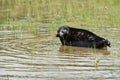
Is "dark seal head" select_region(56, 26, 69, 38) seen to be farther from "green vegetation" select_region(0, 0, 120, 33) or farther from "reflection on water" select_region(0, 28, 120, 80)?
"green vegetation" select_region(0, 0, 120, 33)

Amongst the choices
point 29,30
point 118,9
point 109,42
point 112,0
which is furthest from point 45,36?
point 112,0

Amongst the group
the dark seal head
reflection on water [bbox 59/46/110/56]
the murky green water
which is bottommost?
reflection on water [bbox 59/46/110/56]

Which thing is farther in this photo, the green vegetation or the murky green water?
the green vegetation

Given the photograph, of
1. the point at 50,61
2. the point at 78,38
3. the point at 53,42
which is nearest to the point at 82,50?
the point at 78,38

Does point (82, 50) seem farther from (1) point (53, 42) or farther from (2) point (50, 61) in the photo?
(2) point (50, 61)

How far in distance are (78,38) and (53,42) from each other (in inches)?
27.5

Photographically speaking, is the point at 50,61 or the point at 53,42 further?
the point at 53,42

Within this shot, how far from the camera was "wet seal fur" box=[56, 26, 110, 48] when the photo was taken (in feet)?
37.1

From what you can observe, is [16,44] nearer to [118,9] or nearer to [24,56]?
Result: [24,56]

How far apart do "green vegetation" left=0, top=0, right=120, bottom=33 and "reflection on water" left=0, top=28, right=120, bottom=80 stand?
7.01 ft

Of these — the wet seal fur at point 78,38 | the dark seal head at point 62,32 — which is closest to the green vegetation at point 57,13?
the wet seal fur at point 78,38

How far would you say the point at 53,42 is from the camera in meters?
12.1

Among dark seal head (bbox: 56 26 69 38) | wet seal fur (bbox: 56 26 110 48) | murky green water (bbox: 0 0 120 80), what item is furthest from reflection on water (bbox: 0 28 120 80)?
dark seal head (bbox: 56 26 69 38)

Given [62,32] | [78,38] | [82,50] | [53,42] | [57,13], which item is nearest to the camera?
[82,50]
